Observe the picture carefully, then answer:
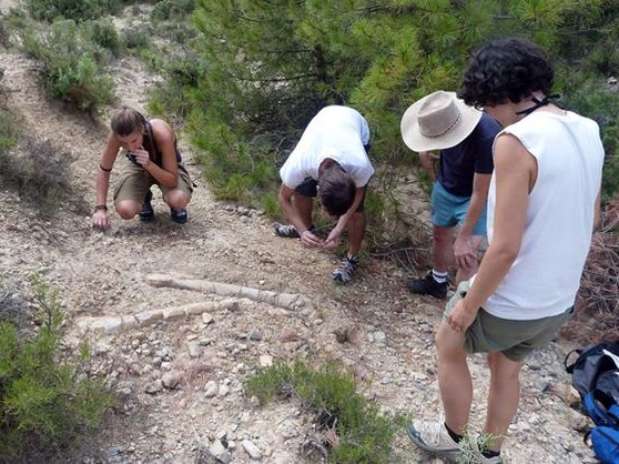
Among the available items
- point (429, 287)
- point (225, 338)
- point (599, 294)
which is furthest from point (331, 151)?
point (599, 294)

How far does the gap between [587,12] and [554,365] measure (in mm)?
2227

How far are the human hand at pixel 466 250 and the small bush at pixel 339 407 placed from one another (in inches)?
32.9

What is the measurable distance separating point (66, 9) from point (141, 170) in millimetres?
7304

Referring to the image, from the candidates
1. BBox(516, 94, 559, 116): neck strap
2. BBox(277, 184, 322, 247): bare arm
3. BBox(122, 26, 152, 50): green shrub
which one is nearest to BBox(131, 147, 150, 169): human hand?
BBox(277, 184, 322, 247): bare arm

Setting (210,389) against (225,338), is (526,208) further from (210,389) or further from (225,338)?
(225,338)

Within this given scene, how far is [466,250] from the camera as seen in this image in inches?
114

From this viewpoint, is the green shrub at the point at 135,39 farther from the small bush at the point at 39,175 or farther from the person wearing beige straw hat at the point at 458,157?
the person wearing beige straw hat at the point at 458,157

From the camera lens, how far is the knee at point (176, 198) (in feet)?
12.6

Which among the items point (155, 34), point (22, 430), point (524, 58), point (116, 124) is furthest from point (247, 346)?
point (155, 34)

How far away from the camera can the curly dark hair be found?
1.73 meters

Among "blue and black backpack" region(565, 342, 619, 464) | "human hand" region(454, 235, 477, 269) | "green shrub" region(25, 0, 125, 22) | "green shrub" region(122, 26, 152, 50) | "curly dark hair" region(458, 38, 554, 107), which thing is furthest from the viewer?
"green shrub" region(25, 0, 125, 22)

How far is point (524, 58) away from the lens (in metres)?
1.73

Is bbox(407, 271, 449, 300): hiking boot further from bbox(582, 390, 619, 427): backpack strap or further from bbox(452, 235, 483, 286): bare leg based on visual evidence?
bbox(582, 390, 619, 427): backpack strap

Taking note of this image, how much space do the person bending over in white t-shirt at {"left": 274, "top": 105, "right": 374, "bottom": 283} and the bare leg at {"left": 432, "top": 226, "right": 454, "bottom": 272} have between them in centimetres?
42
